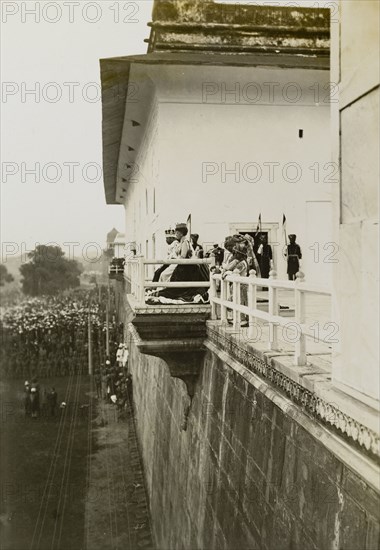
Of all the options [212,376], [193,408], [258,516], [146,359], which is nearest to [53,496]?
[146,359]

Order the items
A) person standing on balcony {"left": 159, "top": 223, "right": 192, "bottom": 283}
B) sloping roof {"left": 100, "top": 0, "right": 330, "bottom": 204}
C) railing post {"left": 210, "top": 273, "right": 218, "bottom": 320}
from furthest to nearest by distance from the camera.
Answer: sloping roof {"left": 100, "top": 0, "right": 330, "bottom": 204} → person standing on balcony {"left": 159, "top": 223, "right": 192, "bottom": 283} → railing post {"left": 210, "top": 273, "right": 218, "bottom": 320}

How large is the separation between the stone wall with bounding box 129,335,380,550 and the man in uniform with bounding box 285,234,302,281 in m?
3.83

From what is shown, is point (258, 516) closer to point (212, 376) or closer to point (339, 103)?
point (212, 376)

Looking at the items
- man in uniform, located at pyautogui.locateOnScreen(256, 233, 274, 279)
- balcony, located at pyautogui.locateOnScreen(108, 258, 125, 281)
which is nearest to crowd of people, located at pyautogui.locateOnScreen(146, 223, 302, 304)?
man in uniform, located at pyautogui.locateOnScreen(256, 233, 274, 279)

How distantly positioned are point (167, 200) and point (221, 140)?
73.9 inches

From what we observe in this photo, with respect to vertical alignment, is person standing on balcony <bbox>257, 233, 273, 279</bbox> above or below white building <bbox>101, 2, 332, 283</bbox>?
below

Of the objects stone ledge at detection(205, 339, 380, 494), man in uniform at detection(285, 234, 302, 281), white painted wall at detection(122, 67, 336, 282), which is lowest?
stone ledge at detection(205, 339, 380, 494)

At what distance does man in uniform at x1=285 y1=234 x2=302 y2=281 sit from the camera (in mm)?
12500

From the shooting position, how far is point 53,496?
619 inches

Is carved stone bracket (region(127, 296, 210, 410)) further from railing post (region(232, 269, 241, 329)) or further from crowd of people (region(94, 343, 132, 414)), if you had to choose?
crowd of people (region(94, 343, 132, 414))

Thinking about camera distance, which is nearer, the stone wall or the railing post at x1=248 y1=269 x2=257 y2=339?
the stone wall

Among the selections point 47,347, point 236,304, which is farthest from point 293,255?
point 47,347

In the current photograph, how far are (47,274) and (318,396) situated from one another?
79.8 m

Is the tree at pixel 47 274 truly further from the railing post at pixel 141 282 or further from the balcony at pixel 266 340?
the balcony at pixel 266 340
